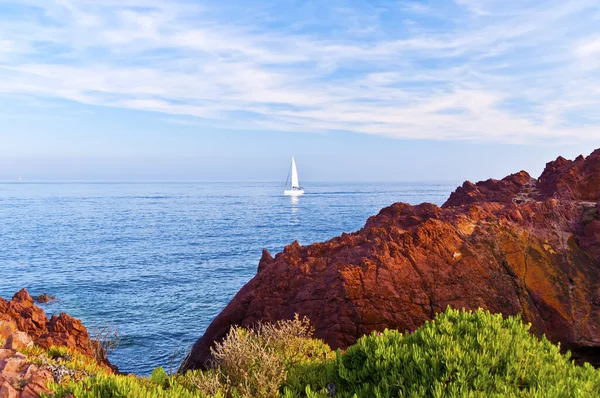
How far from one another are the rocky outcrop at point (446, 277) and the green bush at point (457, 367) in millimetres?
4674

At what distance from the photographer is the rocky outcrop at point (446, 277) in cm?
1255

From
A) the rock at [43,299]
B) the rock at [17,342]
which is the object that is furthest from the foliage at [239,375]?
the rock at [43,299]

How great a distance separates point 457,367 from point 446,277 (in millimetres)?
6939

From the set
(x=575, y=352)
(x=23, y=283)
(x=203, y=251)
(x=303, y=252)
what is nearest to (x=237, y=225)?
(x=203, y=251)

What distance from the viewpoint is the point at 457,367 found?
6441 mm

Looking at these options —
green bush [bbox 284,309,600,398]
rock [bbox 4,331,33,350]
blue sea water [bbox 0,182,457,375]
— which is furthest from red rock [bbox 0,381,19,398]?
blue sea water [bbox 0,182,457,375]

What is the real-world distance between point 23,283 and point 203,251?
18.7 m

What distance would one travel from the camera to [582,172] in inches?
709

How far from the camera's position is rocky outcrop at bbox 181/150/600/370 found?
12.6 metres

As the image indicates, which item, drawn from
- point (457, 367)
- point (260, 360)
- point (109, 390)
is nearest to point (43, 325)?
point (260, 360)

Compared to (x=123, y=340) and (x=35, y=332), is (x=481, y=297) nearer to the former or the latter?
(x=35, y=332)

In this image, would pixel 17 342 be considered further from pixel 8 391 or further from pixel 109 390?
pixel 109 390

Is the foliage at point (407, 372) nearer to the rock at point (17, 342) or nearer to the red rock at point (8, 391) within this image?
the red rock at point (8, 391)

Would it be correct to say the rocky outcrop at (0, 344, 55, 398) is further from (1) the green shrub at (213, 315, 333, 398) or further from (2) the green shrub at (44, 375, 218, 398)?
(1) the green shrub at (213, 315, 333, 398)
